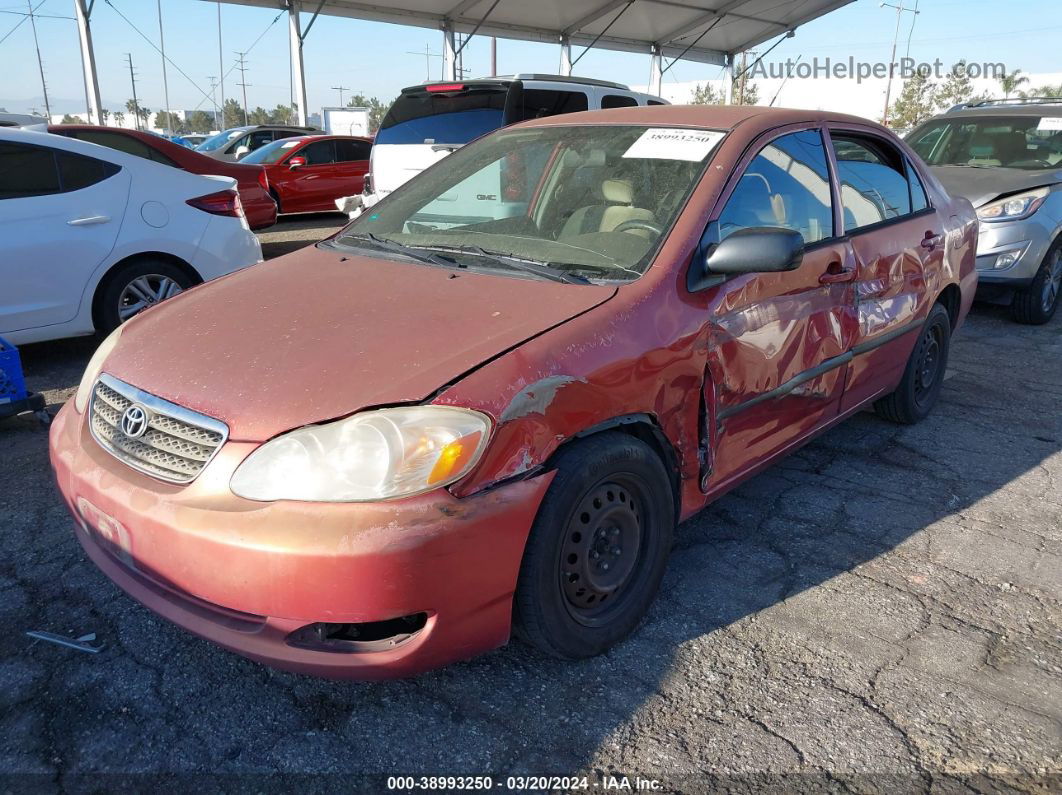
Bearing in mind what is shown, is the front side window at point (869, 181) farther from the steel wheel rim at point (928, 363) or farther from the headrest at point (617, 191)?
the headrest at point (617, 191)

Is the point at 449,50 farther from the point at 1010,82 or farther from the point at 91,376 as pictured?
the point at 1010,82

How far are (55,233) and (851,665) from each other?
4914mm

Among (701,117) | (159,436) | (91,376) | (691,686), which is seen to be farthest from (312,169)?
(691,686)

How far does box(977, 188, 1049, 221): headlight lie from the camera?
662cm

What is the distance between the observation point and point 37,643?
8.12ft

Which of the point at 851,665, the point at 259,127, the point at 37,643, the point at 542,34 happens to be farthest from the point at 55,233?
the point at 542,34

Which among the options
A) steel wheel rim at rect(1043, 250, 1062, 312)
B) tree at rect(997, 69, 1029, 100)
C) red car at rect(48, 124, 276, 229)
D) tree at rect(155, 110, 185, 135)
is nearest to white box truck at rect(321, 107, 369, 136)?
red car at rect(48, 124, 276, 229)

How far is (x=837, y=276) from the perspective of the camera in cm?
323

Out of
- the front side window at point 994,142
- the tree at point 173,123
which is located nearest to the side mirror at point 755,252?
the front side window at point 994,142

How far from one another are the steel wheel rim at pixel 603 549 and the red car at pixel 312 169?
11.1 meters

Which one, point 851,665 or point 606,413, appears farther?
point 851,665

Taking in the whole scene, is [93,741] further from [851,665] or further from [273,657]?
[851,665]

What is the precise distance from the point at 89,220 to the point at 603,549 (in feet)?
14.0

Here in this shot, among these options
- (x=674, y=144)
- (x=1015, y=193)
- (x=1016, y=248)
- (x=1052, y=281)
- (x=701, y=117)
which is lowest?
(x=1052, y=281)
